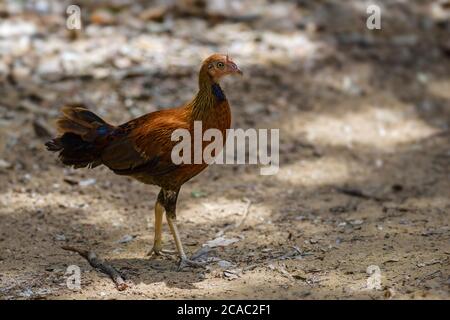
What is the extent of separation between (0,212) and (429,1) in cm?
781

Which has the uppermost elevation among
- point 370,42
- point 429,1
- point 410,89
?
point 429,1

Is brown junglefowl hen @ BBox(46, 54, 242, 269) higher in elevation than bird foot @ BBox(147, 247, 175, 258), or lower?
higher

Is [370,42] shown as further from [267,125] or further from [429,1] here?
[267,125]

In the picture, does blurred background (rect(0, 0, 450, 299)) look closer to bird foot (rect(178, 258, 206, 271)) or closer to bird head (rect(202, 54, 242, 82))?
bird foot (rect(178, 258, 206, 271))

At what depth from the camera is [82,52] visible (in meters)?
9.92

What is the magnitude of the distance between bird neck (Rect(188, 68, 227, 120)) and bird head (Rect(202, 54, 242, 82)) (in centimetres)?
5

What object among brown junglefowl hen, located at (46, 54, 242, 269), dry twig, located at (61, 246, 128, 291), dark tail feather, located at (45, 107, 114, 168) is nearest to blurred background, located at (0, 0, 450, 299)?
dry twig, located at (61, 246, 128, 291)

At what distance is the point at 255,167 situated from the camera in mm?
8336

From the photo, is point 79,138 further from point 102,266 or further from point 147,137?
point 102,266

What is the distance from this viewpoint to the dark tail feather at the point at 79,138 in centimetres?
595

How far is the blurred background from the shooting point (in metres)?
5.67

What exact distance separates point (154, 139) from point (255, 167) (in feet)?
8.88
